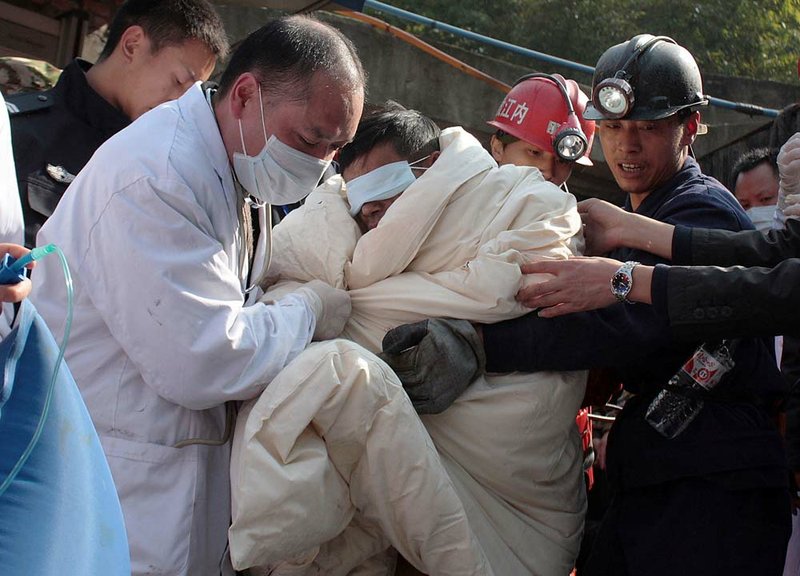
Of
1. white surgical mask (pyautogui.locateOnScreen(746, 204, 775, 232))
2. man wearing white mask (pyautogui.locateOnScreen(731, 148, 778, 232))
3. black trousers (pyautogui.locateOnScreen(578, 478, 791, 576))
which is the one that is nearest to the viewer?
black trousers (pyautogui.locateOnScreen(578, 478, 791, 576))

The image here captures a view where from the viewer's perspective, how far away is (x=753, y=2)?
37.3 ft

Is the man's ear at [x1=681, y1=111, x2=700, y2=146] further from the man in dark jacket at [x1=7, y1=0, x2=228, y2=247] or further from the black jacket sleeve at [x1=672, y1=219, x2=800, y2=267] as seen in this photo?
the man in dark jacket at [x1=7, y1=0, x2=228, y2=247]

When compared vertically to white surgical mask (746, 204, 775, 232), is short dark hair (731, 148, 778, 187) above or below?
above

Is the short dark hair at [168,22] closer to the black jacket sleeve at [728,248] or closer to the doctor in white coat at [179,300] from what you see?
the doctor in white coat at [179,300]

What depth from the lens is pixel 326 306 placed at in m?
2.43

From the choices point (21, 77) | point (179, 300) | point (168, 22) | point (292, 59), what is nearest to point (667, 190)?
point (292, 59)

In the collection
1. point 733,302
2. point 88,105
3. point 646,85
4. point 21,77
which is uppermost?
point 646,85

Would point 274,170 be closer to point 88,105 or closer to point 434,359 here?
point 434,359

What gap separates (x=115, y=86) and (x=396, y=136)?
1.13 meters

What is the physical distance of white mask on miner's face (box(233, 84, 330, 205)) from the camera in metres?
2.39

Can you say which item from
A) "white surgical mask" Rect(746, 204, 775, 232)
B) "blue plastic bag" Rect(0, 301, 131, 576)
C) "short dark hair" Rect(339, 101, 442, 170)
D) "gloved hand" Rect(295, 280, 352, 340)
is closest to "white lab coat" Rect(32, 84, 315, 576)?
"gloved hand" Rect(295, 280, 352, 340)

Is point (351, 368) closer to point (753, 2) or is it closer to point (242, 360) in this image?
point (242, 360)

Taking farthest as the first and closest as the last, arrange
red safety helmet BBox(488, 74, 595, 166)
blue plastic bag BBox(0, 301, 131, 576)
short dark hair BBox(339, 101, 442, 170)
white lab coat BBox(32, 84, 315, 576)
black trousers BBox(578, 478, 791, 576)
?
red safety helmet BBox(488, 74, 595, 166) < short dark hair BBox(339, 101, 442, 170) < black trousers BBox(578, 478, 791, 576) < white lab coat BBox(32, 84, 315, 576) < blue plastic bag BBox(0, 301, 131, 576)

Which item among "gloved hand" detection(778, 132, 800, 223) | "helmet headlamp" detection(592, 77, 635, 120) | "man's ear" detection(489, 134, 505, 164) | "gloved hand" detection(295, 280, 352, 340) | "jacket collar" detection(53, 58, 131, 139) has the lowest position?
"jacket collar" detection(53, 58, 131, 139)
